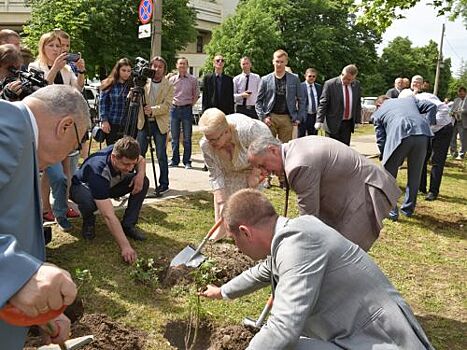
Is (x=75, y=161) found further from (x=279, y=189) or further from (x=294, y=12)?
(x=294, y=12)

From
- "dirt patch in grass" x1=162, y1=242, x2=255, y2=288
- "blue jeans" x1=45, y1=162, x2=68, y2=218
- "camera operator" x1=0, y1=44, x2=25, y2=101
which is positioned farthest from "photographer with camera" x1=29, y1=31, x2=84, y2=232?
"dirt patch in grass" x1=162, y1=242, x2=255, y2=288

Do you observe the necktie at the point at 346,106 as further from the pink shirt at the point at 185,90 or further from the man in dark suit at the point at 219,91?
the pink shirt at the point at 185,90

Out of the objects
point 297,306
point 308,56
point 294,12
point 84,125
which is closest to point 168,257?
point 297,306

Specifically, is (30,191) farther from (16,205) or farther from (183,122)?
(183,122)

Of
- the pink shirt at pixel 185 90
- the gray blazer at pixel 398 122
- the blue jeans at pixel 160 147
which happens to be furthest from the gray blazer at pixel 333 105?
the blue jeans at pixel 160 147

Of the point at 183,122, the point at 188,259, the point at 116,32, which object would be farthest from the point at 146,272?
the point at 116,32

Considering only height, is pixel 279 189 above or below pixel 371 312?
below

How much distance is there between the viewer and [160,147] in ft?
22.3

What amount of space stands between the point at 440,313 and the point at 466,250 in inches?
78.0

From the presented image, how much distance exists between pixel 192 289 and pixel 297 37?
110ft

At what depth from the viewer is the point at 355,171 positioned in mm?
3260

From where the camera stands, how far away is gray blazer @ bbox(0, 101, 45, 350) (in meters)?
1.33

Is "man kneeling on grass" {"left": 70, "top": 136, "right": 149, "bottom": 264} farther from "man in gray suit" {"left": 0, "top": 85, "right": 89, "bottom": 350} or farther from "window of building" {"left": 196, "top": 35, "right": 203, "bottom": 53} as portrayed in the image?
"window of building" {"left": 196, "top": 35, "right": 203, "bottom": 53}

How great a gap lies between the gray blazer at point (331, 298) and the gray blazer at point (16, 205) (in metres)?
0.95
